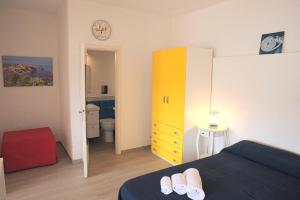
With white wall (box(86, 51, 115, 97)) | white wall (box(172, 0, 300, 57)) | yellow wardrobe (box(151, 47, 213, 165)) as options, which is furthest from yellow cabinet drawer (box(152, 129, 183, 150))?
white wall (box(86, 51, 115, 97))

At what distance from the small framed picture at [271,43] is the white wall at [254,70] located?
6cm

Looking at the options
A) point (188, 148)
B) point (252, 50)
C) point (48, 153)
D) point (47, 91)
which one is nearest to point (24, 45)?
point (47, 91)

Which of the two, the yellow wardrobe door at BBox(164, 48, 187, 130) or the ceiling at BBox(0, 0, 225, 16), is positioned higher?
the ceiling at BBox(0, 0, 225, 16)

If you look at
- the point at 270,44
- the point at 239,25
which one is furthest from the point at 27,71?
the point at 270,44

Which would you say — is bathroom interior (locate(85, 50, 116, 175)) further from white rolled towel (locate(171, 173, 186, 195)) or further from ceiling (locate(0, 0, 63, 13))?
white rolled towel (locate(171, 173, 186, 195))

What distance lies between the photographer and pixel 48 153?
3.40 metres

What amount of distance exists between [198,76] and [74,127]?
7.06 ft

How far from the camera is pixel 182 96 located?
321 centimetres

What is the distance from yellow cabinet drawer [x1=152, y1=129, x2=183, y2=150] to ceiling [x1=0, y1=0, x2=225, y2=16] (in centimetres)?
216

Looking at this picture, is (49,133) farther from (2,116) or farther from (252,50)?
(252,50)

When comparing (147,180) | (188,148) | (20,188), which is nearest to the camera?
(147,180)

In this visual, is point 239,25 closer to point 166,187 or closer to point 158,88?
point 158,88

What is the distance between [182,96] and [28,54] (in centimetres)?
304

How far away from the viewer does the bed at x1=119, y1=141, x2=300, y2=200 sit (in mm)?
1817
